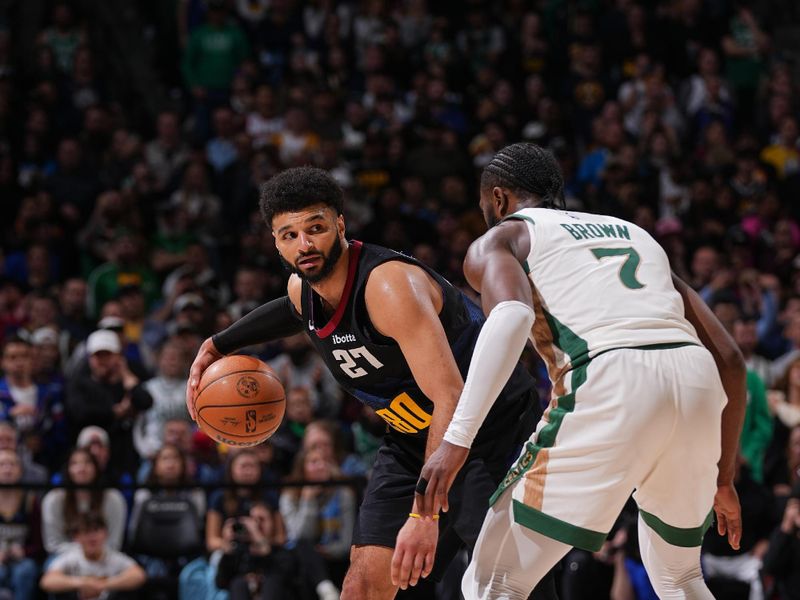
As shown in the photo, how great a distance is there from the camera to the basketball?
4.41m

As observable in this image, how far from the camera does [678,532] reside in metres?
3.53

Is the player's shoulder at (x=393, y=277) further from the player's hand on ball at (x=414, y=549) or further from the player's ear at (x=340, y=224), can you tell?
the player's hand on ball at (x=414, y=549)

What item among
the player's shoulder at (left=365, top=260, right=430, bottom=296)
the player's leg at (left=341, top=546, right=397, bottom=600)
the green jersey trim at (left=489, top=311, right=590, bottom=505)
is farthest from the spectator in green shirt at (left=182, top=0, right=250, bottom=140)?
the green jersey trim at (left=489, top=311, right=590, bottom=505)

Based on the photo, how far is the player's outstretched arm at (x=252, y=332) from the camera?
14.9 ft

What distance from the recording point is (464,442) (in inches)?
125

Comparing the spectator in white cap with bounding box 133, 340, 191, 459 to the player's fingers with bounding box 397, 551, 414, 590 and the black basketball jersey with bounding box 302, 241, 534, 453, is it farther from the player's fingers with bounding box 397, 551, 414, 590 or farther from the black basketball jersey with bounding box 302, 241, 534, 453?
the player's fingers with bounding box 397, 551, 414, 590

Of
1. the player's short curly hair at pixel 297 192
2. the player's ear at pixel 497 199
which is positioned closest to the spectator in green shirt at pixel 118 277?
the player's short curly hair at pixel 297 192

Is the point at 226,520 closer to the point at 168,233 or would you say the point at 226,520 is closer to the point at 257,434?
the point at 257,434

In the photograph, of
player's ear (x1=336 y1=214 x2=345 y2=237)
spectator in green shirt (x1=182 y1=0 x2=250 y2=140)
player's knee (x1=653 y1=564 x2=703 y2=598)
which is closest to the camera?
player's knee (x1=653 y1=564 x2=703 y2=598)

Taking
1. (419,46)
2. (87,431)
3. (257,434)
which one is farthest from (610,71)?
(257,434)

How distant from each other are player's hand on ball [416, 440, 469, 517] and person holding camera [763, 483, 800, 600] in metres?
3.91

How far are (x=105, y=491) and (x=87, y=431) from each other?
1.74 ft

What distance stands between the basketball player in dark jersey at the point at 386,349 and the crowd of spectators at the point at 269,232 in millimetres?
1550

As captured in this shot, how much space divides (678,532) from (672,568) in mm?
169
